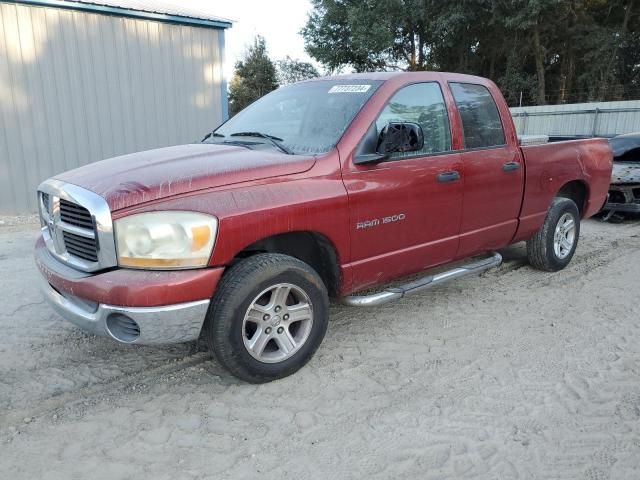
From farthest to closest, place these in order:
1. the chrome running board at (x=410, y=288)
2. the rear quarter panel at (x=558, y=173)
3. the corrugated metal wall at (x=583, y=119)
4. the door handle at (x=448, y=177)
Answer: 1. the corrugated metal wall at (x=583, y=119)
2. the rear quarter panel at (x=558, y=173)
3. the door handle at (x=448, y=177)
4. the chrome running board at (x=410, y=288)

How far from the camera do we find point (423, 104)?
4062 mm

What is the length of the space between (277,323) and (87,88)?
766 centimetres

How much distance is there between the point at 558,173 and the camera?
514cm

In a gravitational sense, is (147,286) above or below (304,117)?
below

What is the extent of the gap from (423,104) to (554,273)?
256 cm

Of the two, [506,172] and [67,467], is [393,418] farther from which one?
[506,172]

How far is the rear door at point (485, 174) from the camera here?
14.0 feet

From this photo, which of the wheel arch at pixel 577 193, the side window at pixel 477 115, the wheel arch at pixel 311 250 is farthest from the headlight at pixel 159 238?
the wheel arch at pixel 577 193

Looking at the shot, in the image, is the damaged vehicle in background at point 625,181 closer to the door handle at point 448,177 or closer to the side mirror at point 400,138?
the door handle at point 448,177

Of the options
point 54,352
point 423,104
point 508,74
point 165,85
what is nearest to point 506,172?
point 423,104

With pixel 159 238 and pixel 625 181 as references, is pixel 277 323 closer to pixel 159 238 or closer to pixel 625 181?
pixel 159 238

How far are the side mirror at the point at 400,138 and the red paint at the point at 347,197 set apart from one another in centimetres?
14

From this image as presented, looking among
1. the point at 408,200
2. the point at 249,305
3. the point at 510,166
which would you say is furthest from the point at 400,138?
the point at 510,166

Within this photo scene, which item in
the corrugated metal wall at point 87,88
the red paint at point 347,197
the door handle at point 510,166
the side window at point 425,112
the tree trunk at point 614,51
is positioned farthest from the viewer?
the tree trunk at point 614,51
